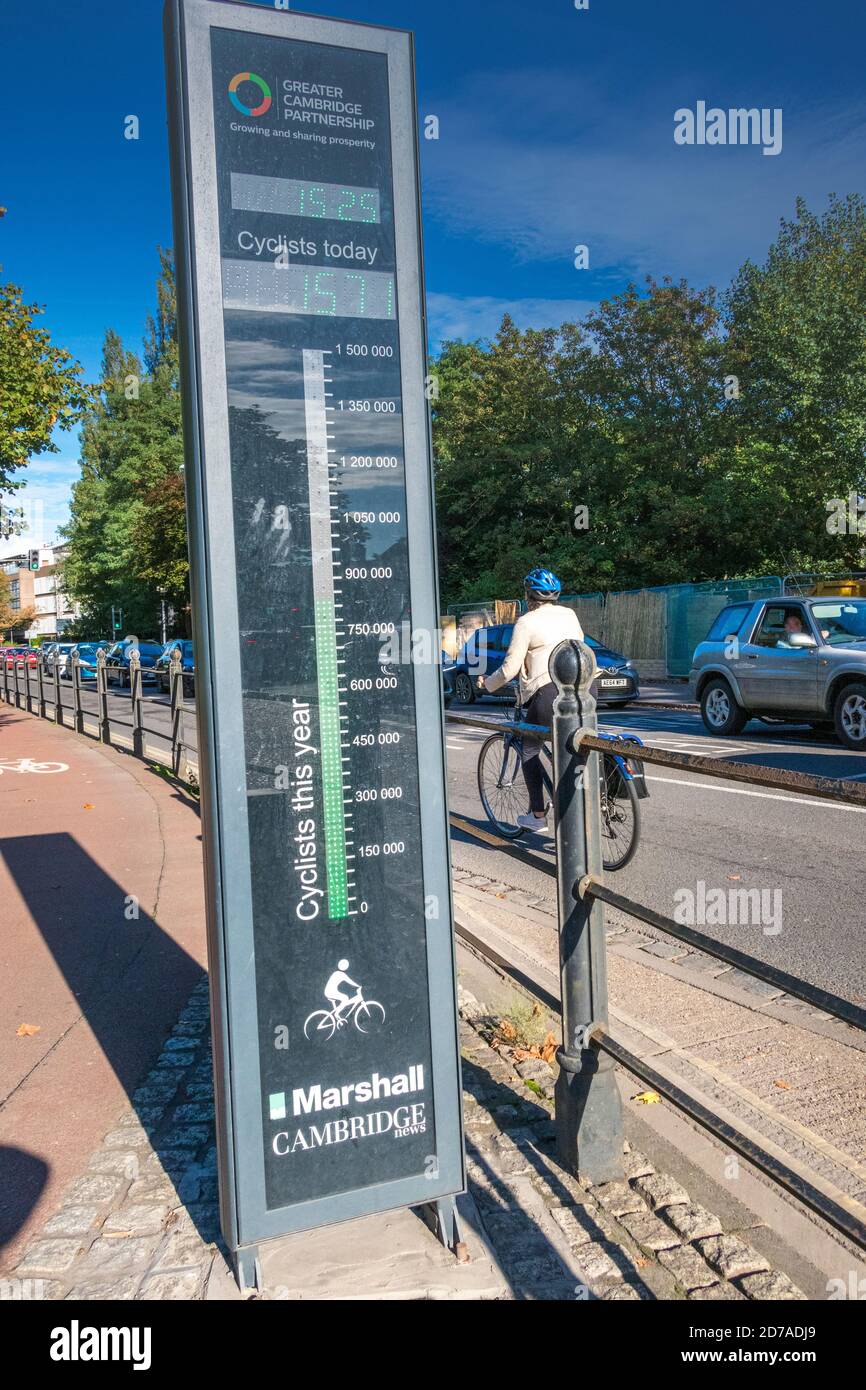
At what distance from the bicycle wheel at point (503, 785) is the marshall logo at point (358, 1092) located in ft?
16.3

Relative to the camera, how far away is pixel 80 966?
16.7 ft

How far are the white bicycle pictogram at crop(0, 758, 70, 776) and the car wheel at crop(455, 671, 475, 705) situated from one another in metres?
10.9

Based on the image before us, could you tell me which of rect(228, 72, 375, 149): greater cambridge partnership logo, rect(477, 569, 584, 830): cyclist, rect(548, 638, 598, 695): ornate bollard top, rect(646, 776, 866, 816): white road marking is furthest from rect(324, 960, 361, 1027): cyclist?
rect(646, 776, 866, 816): white road marking

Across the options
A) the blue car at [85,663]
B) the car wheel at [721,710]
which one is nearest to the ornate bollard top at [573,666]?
the car wheel at [721,710]

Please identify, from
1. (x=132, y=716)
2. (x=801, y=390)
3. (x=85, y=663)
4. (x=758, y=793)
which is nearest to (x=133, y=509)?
(x=85, y=663)

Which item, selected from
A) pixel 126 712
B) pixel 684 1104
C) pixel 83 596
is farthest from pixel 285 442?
pixel 83 596

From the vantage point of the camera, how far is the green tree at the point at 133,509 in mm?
49094

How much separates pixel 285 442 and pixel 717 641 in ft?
41.5

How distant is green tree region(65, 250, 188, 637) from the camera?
49.1 metres

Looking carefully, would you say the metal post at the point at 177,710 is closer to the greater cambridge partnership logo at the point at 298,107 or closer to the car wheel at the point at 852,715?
the car wheel at the point at 852,715

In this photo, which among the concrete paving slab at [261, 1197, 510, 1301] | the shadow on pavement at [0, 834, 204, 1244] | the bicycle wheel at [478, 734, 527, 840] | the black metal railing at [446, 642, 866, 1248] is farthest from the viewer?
the bicycle wheel at [478, 734, 527, 840]

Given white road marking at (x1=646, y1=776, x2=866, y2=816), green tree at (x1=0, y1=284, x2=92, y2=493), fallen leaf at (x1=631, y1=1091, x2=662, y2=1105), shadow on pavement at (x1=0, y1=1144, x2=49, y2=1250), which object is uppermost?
green tree at (x1=0, y1=284, x2=92, y2=493)

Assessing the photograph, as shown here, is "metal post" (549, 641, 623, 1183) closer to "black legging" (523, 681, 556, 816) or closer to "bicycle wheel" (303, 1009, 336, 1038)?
"bicycle wheel" (303, 1009, 336, 1038)

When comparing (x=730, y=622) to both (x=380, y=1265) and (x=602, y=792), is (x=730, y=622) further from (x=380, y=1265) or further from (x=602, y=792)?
(x=380, y=1265)
